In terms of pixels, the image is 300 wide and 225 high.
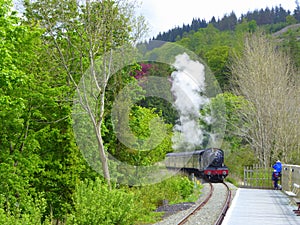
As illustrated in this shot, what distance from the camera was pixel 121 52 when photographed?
21422 mm

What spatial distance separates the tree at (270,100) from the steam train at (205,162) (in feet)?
10.7

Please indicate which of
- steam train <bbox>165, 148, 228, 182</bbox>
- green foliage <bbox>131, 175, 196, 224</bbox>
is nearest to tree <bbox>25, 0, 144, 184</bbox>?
green foliage <bbox>131, 175, 196, 224</bbox>

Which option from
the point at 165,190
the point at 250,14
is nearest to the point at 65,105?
the point at 165,190

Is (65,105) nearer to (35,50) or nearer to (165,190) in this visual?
(35,50)

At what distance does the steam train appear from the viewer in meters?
31.5

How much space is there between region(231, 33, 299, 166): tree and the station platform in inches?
449

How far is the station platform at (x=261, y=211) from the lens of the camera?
10352 millimetres

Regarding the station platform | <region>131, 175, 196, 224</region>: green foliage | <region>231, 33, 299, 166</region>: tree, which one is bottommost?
<region>131, 175, 196, 224</region>: green foliage

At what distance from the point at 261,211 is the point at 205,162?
19.6 m

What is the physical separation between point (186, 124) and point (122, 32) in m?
21.2

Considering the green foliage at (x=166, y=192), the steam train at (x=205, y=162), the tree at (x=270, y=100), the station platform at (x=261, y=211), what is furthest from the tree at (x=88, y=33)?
the steam train at (x=205, y=162)

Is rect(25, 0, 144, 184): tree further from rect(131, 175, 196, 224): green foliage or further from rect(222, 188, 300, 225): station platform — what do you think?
rect(222, 188, 300, 225): station platform

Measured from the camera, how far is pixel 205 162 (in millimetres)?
31719

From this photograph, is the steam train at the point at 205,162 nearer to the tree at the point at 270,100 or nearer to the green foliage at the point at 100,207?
the tree at the point at 270,100
